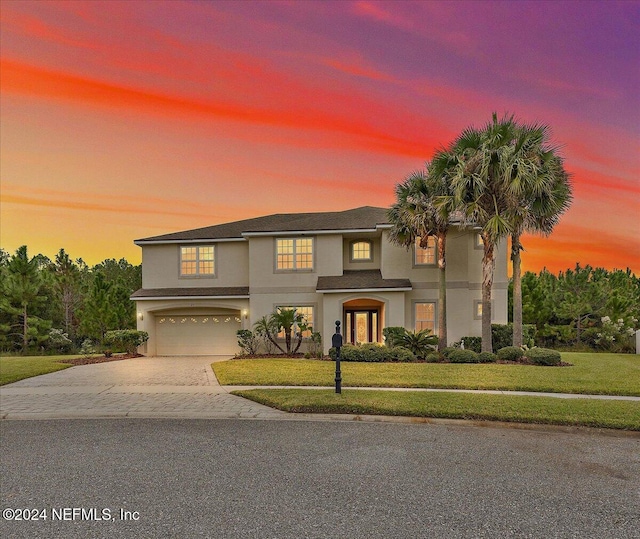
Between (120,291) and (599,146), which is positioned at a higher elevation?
(599,146)

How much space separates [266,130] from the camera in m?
18.8

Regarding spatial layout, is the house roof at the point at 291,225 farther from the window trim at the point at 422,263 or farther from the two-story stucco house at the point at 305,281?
the window trim at the point at 422,263

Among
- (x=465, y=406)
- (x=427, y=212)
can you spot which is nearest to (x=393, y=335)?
(x=427, y=212)

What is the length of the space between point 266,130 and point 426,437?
15.7m

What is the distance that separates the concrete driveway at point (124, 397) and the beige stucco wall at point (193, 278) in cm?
790

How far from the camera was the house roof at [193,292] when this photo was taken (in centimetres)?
2092

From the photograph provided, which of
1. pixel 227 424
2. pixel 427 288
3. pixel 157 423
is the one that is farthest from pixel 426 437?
pixel 427 288

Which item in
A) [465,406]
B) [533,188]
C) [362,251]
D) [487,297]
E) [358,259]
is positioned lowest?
[465,406]

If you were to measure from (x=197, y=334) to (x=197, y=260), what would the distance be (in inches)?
156

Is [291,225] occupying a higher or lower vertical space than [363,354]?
higher

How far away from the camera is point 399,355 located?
1634 cm

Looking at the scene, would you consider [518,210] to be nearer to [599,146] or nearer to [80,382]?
[599,146]

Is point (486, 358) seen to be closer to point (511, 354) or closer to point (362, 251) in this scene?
point (511, 354)

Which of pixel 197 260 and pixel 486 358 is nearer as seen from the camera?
pixel 486 358
